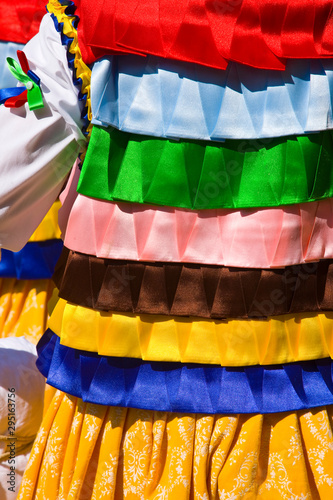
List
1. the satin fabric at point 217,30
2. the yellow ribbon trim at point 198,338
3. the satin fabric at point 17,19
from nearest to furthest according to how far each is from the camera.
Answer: the satin fabric at point 217,30
the yellow ribbon trim at point 198,338
the satin fabric at point 17,19

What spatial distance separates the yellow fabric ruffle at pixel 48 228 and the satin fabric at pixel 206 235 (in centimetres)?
42

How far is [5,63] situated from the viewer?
49.6 inches

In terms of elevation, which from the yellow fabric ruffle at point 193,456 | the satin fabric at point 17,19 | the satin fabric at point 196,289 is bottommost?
the yellow fabric ruffle at point 193,456

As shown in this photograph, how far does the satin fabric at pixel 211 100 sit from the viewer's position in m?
0.83

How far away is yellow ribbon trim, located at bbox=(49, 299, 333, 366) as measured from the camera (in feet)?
2.97

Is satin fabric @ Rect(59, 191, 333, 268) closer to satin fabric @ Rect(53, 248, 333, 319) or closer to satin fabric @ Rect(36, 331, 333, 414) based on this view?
satin fabric @ Rect(53, 248, 333, 319)

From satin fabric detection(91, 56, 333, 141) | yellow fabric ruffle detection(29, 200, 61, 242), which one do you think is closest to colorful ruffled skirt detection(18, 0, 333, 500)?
satin fabric detection(91, 56, 333, 141)

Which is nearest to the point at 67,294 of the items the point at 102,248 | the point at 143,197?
the point at 102,248

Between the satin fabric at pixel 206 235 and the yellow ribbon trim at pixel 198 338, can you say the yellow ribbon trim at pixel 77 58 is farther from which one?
the yellow ribbon trim at pixel 198 338

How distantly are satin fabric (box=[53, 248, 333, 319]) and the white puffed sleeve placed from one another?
0.14 m

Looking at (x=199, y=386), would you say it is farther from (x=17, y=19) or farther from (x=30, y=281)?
(x=17, y=19)

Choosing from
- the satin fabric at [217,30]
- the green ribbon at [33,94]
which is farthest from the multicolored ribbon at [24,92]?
the satin fabric at [217,30]

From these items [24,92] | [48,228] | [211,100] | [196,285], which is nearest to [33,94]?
[24,92]

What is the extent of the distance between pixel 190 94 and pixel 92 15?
17 centimetres
